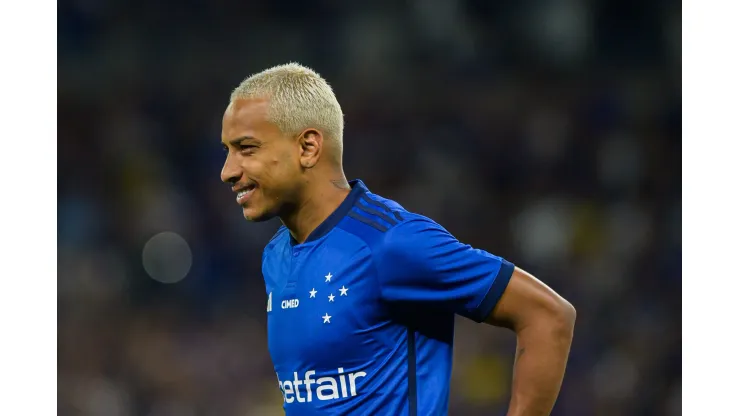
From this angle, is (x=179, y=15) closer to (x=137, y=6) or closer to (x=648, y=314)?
(x=137, y=6)

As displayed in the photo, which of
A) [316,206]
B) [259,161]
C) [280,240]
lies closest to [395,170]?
[280,240]

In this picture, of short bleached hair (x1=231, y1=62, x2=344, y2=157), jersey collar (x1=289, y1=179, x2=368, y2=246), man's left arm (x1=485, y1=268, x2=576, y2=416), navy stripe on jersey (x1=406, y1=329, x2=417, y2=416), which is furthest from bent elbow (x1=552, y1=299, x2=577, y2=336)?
short bleached hair (x1=231, y1=62, x2=344, y2=157)

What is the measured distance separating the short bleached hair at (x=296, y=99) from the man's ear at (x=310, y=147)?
0.07 ft

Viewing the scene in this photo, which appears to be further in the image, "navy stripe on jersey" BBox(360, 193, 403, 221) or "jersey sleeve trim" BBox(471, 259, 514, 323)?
"navy stripe on jersey" BBox(360, 193, 403, 221)

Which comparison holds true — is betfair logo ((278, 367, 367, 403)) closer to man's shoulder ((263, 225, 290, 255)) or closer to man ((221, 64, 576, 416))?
man ((221, 64, 576, 416))

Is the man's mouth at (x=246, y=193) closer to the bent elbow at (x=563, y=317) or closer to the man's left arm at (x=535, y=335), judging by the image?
the man's left arm at (x=535, y=335)

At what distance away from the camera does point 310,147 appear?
9.48 feet

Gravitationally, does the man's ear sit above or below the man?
above

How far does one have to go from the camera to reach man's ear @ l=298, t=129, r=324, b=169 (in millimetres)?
2871

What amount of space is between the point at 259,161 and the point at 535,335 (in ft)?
3.24

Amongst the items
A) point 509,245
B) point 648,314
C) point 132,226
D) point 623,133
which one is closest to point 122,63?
point 132,226

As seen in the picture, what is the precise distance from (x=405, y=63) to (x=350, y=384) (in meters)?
5.85

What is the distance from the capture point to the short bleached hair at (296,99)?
286 cm

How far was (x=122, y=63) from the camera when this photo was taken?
7.95 meters
